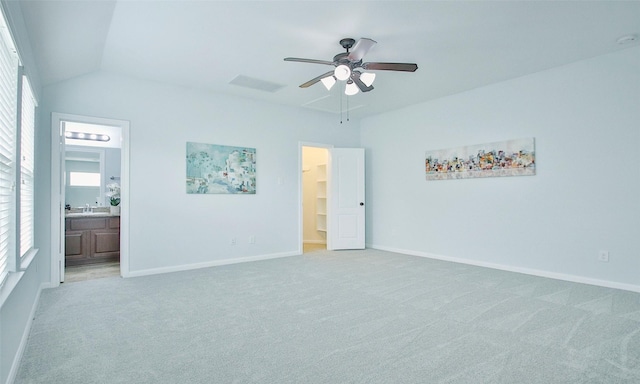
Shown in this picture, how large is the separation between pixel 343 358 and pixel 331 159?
4640 mm

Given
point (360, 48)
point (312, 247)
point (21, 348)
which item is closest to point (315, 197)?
point (312, 247)

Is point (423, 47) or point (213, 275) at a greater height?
point (423, 47)

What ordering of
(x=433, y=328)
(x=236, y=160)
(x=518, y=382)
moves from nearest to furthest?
(x=518, y=382) → (x=433, y=328) → (x=236, y=160)

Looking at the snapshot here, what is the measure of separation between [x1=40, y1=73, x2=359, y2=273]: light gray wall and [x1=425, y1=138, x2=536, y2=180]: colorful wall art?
91.3 inches

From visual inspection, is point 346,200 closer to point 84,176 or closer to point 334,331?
point 334,331

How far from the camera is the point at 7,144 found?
218cm

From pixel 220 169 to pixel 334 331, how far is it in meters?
3.37

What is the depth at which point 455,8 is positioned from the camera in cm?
288

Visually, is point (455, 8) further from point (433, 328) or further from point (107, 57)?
point (107, 57)

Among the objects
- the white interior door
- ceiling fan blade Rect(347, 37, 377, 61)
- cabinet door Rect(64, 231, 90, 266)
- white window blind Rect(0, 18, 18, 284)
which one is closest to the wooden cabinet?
cabinet door Rect(64, 231, 90, 266)

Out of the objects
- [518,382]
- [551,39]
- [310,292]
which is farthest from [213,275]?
[551,39]

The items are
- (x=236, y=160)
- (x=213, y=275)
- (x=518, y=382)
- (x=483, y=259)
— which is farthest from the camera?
(x=236, y=160)

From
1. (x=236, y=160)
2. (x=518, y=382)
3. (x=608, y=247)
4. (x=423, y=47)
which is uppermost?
(x=423, y=47)

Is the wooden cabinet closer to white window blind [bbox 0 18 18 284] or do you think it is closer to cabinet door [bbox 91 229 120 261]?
cabinet door [bbox 91 229 120 261]
